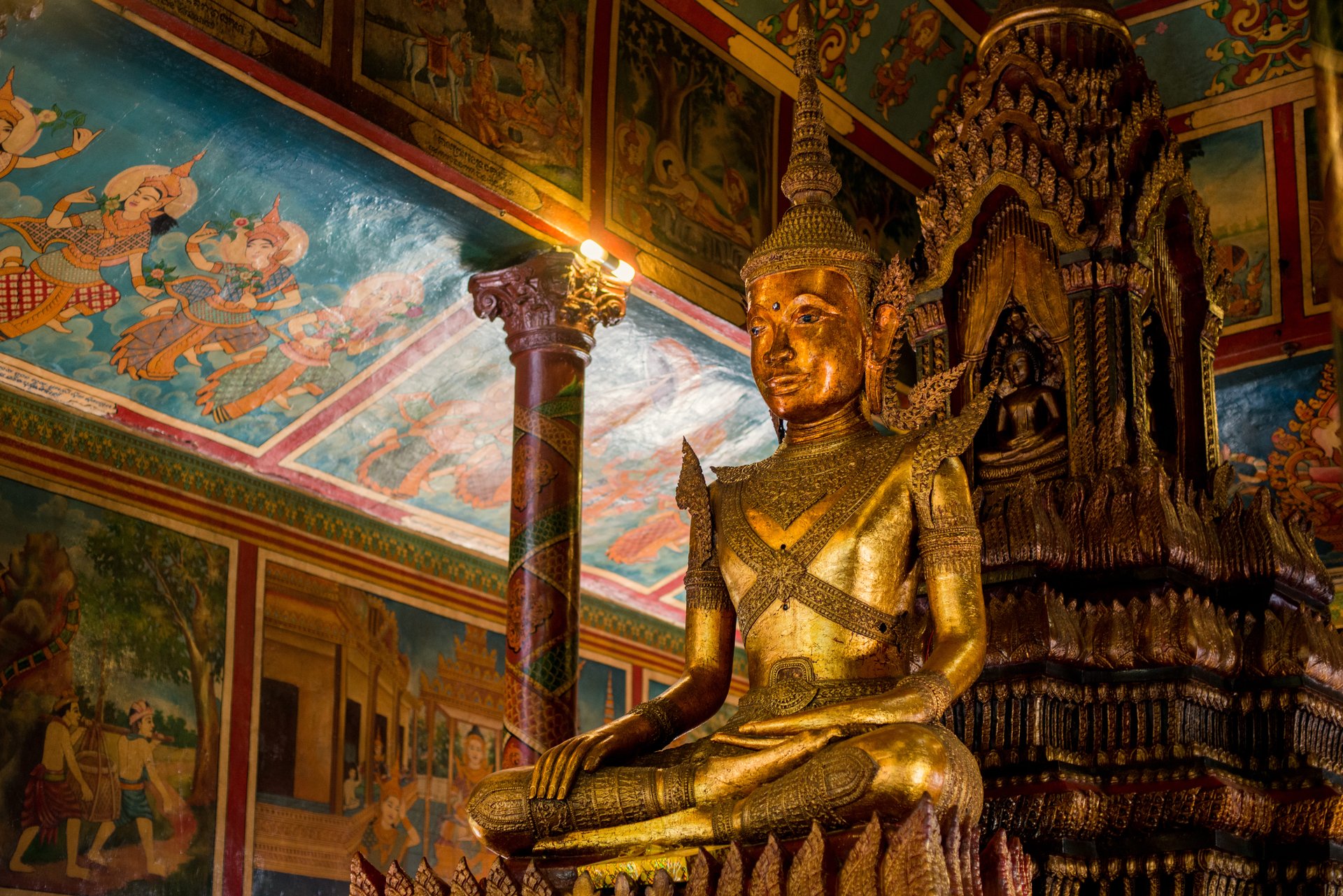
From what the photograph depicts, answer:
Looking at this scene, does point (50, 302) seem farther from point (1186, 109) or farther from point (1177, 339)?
A: point (1186, 109)

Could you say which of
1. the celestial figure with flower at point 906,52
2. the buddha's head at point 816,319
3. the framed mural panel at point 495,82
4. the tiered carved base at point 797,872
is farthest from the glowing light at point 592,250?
the tiered carved base at point 797,872

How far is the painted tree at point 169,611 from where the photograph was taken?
29.0ft

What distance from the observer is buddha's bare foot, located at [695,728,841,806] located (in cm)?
385

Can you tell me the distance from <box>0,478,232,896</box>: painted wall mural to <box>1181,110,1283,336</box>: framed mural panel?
6.54 meters

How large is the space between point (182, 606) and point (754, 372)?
5.37m

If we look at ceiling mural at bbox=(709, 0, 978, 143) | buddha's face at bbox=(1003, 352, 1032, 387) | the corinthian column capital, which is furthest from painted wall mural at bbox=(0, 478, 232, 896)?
buddha's face at bbox=(1003, 352, 1032, 387)

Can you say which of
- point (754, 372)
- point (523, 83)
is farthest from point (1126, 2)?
point (754, 372)

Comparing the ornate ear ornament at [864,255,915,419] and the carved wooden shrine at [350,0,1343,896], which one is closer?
the ornate ear ornament at [864,255,915,419]

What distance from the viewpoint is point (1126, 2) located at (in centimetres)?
1099

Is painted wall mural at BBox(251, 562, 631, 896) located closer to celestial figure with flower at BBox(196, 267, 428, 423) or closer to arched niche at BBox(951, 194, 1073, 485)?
celestial figure with flower at BBox(196, 267, 428, 423)

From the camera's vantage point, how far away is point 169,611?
910cm

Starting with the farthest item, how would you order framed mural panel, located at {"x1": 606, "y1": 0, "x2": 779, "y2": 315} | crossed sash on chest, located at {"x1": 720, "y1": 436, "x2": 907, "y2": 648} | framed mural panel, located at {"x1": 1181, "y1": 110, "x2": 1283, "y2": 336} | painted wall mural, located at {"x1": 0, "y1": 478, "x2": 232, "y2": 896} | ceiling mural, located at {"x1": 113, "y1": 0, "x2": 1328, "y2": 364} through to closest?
framed mural panel, located at {"x1": 1181, "y1": 110, "x2": 1283, "y2": 336} → framed mural panel, located at {"x1": 606, "y1": 0, "x2": 779, "y2": 315} → painted wall mural, located at {"x1": 0, "y1": 478, "x2": 232, "y2": 896} → ceiling mural, located at {"x1": 113, "y1": 0, "x2": 1328, "y2": 364} → crossed sash on chest, located at {"x1": 720, "y1": 436, "x2": 907, "y2": 648}

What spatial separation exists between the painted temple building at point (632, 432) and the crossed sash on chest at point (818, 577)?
0.06ft

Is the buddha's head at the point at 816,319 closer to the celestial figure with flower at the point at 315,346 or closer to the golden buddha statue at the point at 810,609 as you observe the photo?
the golden buddha statue at the point at 810,609
